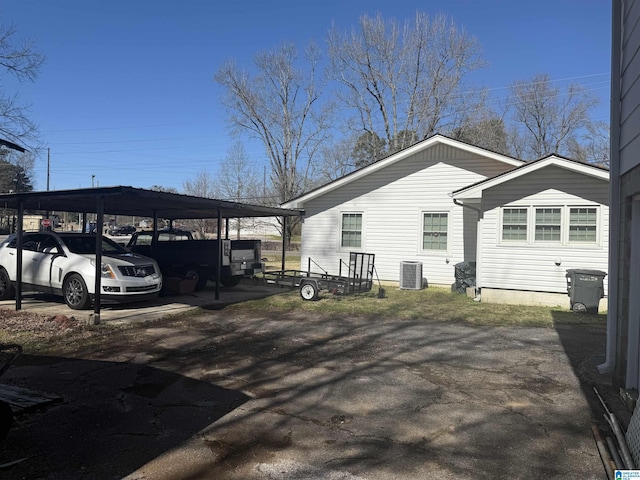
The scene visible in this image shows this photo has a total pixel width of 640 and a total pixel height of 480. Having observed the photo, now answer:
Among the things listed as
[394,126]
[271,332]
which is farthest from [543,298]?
[394,126]

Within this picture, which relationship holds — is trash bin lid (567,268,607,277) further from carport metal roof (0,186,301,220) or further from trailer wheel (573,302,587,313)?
carport metal roof (0,186,301,220)

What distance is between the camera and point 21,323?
8516mm

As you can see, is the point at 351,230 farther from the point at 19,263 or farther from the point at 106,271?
the point at 19,263

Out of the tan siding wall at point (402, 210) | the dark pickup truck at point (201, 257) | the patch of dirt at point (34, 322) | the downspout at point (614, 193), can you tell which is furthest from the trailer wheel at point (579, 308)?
the patch of dirt at point (34, 322)

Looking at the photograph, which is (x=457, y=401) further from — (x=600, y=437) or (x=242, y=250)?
(x=242, y=250)

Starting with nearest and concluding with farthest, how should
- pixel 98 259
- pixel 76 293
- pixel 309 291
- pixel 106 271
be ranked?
1. pixel 98 259
2. pixel 106 271
3. pixel 76 293
4. pixel 309 291

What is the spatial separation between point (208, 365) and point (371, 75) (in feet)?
108

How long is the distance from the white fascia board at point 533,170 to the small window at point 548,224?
3.76 feet

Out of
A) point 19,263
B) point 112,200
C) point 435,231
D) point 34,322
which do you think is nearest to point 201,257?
point 112,200

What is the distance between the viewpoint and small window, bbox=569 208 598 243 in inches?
469

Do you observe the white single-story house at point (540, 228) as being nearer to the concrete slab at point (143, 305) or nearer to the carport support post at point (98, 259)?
the concrete slab at point (143, 305)

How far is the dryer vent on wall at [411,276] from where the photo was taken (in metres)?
14.9

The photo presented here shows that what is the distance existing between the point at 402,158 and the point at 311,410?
40.9 ft

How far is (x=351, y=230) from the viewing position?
16922 millimetres
